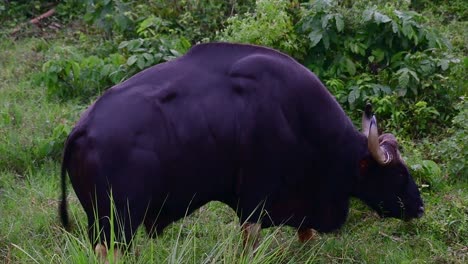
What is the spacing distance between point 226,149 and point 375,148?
953mm

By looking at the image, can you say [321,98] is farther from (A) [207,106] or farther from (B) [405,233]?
A: (B) [405,233]

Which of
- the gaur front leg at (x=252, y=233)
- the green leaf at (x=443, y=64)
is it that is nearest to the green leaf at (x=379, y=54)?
the green leaf at (x=443, y=64)

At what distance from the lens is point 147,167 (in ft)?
16.7

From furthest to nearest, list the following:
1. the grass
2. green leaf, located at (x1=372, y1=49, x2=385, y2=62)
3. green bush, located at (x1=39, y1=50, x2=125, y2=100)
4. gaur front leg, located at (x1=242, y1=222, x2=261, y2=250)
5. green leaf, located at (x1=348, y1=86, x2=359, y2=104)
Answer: green bush, located at (x1=39, y1=50, x2=125, y2=100) → green leaf, located at (x1=372, y1=49, x2=385, y2=62) → green leaf, located at (x1=348, y1=86, x2=359, y2=104) → gaur front leg, located at (x1=242, y1=222, x2=261, y2=250) → the grass

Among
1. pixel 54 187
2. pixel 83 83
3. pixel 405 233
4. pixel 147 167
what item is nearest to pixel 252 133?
pixel 147 167

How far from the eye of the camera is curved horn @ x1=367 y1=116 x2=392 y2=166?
5566 millimetres

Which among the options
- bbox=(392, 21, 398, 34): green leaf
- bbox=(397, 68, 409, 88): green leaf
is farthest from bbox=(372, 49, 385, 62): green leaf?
bbox=(397, 68, 409, 88): green leaf

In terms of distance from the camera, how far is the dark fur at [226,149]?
16.7 ft

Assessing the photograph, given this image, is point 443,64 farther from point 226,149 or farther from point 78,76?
point 78,76

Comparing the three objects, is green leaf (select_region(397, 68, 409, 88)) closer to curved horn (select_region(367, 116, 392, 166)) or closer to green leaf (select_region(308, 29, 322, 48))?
green leaf (select_region(308, 29, 322, 48))

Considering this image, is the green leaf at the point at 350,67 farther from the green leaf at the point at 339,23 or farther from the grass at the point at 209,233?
the grass at the point at 209,233

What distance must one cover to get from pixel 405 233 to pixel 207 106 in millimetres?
1854

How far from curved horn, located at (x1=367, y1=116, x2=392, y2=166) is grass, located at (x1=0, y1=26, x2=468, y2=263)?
2.14ft

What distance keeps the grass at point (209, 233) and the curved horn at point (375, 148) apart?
2.14ft
